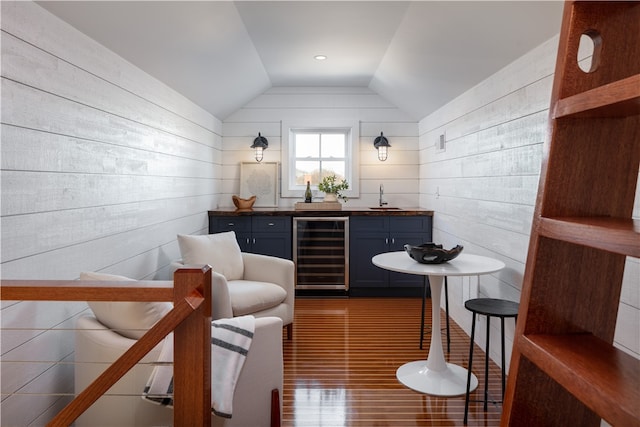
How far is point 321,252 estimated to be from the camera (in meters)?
5.00

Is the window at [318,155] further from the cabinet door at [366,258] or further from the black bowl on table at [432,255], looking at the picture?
the black bowl on table at [432,255]

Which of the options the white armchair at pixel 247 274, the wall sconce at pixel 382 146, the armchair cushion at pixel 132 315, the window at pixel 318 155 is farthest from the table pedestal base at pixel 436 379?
the window at pixel 318 155

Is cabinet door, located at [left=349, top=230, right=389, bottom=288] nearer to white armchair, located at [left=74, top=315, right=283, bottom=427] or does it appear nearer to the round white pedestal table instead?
the round white pedestal table

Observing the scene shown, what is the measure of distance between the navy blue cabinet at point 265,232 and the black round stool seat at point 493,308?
8.65ft

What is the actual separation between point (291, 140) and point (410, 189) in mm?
1568

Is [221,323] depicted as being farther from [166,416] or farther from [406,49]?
[406,49]

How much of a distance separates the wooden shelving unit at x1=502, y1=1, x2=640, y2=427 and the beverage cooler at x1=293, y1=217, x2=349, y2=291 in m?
3.92

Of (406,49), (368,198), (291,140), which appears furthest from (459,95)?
(291,140)

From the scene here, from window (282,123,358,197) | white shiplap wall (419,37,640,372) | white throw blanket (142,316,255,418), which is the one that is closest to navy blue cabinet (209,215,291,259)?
window (282,123,358,197)

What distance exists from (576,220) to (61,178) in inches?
82.8

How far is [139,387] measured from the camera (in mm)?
1894

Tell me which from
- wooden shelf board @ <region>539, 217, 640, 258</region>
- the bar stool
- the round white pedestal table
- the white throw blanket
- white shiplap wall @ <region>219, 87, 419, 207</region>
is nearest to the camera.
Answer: wooden shelf board @ <region>539, 217, 640, 258</region>

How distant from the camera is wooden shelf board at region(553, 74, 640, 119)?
78 cm

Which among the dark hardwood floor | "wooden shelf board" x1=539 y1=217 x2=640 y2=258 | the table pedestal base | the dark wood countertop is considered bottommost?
the dark hardwood floor
